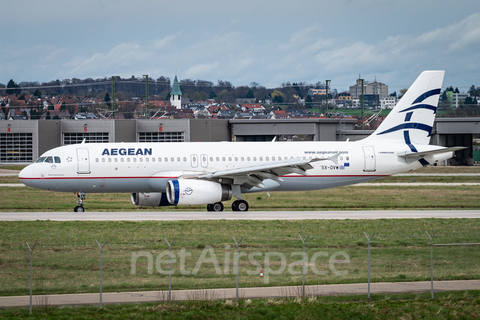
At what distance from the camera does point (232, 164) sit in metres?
35.0

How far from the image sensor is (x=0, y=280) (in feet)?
51.1

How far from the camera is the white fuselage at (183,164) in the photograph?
109 feet

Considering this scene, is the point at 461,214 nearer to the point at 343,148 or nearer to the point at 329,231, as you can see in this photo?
the point at 343,148

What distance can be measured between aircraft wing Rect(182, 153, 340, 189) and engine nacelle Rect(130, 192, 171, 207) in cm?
257

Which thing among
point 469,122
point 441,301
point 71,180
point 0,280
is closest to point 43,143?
point 71,180

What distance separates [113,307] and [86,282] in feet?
6.36

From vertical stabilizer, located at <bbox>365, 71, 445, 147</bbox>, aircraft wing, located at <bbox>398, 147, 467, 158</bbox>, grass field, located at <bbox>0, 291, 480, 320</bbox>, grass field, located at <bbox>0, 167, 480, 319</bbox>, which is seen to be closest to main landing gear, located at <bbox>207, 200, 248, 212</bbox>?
grass field, located at <bbox>0, 167, 480, 319</bbox>

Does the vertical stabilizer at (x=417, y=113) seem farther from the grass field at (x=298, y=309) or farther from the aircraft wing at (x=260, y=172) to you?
the grass field at (x=298, y=309)

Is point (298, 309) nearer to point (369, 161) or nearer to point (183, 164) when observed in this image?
point (183, 164)

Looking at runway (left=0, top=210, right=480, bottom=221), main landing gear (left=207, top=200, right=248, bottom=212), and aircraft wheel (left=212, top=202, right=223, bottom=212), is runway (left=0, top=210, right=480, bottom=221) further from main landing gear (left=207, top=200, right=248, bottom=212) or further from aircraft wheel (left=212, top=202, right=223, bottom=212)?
aircraft wheel (left=212, top=202, right=223, bottom=212)

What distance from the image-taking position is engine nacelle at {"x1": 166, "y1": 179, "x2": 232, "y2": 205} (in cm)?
3112

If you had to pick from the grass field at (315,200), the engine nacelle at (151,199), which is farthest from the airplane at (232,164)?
the grass field at (315,200)

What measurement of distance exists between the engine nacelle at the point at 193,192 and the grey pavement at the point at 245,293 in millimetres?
15423

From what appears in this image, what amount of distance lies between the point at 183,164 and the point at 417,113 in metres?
16.5
